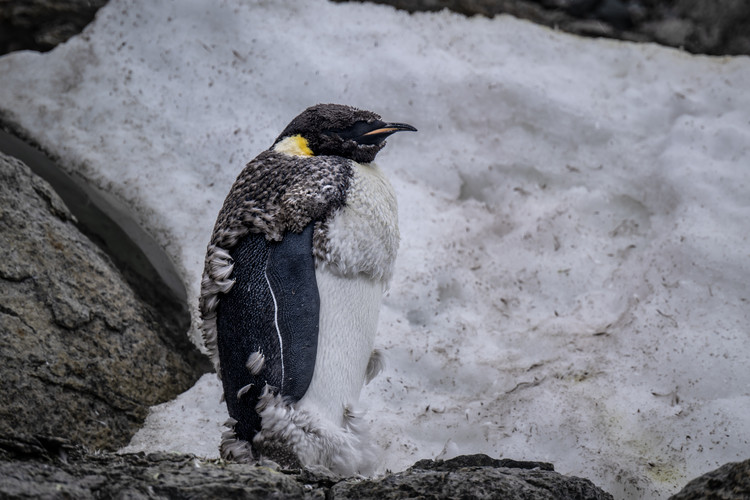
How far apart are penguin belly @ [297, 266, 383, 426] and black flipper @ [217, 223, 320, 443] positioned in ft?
0.14

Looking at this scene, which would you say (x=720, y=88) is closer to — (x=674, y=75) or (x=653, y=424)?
(x=674, y=75)

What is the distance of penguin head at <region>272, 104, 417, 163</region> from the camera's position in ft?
8.65

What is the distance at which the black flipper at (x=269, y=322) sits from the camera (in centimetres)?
226

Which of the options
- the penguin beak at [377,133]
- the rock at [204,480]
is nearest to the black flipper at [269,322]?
the rock at [204,480]

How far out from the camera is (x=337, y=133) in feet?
8.68

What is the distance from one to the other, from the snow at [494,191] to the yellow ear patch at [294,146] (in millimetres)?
1025

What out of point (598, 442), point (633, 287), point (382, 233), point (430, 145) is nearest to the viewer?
point (382, 233)

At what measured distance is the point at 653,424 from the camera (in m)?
2.92

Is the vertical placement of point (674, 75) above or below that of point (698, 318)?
above

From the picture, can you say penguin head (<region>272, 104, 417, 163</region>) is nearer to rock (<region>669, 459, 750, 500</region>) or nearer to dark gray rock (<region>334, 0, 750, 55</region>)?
Result: rock (<region>669, 459, 750, 500</region>)

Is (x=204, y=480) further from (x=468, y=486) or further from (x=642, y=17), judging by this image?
(x=642, y=17)

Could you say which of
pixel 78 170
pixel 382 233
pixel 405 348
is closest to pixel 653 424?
pixel 405 348

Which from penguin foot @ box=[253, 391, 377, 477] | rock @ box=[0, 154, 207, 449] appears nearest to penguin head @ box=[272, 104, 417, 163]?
penguin foot @ box=[253, 391, 377, 477]

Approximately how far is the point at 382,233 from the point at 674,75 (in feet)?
8.85
